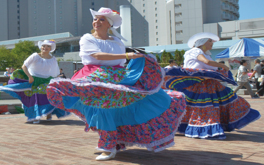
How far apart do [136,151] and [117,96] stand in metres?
1.09

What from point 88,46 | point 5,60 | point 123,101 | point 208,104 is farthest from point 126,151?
point 5,60

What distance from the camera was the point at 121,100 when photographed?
155 inches

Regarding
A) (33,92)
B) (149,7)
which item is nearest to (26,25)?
(149,7)

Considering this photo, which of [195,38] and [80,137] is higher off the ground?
[195,38]

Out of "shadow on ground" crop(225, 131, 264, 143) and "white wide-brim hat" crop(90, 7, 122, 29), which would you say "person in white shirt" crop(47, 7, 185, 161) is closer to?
"white wide-brim hat" crop(90, 7, 122, 29)

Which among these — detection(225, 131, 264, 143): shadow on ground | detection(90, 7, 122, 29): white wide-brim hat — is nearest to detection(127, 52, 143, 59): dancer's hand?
detection(90, 7, 122, 29): white wide-brim hat

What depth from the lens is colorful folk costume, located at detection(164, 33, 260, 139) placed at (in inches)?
219

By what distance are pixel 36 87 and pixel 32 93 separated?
178 mm

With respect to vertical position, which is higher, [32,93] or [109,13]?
[109,13]

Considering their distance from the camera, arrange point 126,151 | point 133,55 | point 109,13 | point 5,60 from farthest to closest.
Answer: point 5,60, point 126,151, point 109,13, point 133,55

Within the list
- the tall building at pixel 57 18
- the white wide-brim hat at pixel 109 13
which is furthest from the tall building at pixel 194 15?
the white wide-brim hat at pixel 109 13

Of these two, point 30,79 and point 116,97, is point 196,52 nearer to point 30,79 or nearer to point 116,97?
point 116,97

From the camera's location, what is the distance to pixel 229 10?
77875mm

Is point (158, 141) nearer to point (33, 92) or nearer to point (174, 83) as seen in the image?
point (174, 83)
